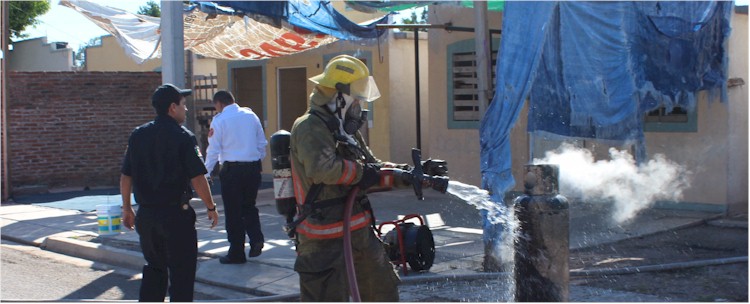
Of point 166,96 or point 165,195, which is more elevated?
point 166,96

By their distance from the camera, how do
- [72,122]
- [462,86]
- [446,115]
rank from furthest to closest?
[72,122] < [446,115] < [462,86]

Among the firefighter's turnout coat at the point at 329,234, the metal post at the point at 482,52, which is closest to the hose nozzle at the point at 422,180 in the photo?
the firefighter's turnout coat at the point at 329,234

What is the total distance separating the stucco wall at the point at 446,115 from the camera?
13289 millimetres

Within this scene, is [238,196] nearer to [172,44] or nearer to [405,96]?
[172,44]

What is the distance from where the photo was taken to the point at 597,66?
906 cm

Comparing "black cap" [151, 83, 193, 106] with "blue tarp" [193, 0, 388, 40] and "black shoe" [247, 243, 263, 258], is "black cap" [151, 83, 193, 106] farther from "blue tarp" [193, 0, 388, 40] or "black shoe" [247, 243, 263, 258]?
"blue tarp" [193, 0, 388, 40]

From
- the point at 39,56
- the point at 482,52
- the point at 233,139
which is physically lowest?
the point at 233,139

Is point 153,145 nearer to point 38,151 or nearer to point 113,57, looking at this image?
point 38,151

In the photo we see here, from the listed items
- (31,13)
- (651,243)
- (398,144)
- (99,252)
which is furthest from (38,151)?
(31,13)

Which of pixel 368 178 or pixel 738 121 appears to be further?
pixel 738 121

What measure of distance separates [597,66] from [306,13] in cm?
404

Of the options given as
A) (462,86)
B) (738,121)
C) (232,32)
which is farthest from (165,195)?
(462,86)

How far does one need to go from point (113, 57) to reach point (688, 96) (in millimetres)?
18710

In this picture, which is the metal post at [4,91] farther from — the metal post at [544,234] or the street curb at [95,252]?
the metal post at [544,234]
